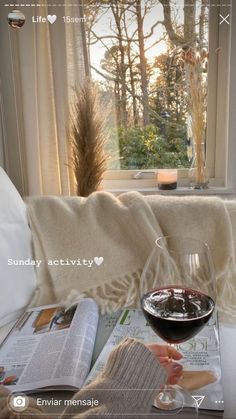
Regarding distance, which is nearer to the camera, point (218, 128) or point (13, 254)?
point (13, 254)

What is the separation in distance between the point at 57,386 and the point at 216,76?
87cm

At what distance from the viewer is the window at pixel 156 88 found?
0.89m

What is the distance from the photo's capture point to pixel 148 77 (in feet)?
3.15

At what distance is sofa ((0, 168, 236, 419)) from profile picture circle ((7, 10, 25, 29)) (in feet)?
1.14

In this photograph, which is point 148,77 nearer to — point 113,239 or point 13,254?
point 113,239

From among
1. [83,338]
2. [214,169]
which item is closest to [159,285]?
[83,338]

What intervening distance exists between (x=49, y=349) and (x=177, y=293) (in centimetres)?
19

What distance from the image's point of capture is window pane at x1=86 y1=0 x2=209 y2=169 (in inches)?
34.2

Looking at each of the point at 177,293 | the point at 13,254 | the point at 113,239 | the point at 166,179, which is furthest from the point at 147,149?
the point at 177,293

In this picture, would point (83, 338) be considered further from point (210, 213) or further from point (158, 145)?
point (158, 145)

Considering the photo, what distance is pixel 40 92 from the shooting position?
0.92 metres

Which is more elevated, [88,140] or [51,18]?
[51,18]

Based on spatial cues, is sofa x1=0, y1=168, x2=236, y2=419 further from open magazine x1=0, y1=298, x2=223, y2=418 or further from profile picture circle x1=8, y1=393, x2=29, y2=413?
profile picture circle x1=8, y1=393, x2=29, y2=413

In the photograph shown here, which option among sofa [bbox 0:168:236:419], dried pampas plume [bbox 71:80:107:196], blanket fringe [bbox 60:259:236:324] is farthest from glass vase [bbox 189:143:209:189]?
sofa [bbox 0:168:236:419]
